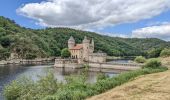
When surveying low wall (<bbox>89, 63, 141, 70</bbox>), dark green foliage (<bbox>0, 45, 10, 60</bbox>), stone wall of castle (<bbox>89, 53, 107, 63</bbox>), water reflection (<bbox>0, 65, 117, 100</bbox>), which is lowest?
water reflection (<bbox>0, 65, 117, 100</bbox>)

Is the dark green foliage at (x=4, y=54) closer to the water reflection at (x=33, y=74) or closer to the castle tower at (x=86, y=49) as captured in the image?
the castle tower at (x=86, y=49)

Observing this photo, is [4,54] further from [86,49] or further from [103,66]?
[103,66]

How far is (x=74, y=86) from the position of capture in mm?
37719

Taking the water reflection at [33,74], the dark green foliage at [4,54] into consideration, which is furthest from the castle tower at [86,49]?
the dark green foliage at [4,54]

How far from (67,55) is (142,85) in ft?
Answer: 406

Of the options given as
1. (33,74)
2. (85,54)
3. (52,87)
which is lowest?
(52,87)

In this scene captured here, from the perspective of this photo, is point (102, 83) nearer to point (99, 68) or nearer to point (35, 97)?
point (35, 97)

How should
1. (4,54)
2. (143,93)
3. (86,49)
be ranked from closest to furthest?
1. (143,93)
2. (86,49)
3. (4,54)

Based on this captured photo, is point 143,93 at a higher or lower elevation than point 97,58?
lower

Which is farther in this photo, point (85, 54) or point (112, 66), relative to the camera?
point (85, 54)

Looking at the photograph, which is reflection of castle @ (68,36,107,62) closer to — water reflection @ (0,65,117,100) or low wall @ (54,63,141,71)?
low wall @ (54,63,141,71)

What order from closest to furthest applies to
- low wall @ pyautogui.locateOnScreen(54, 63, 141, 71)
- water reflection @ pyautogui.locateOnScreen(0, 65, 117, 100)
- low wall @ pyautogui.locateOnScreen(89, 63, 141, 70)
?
water reflection @ pyautogui.locateOnScreen(0, 65, 117, 100), low wall @ pyautogui.locateOnScreen(89, 63, 141, 70), low wall @ pyautogui.locateOnScreen(54, 63, 141, 71)

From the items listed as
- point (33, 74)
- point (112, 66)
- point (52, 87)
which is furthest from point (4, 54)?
point (52, 87)

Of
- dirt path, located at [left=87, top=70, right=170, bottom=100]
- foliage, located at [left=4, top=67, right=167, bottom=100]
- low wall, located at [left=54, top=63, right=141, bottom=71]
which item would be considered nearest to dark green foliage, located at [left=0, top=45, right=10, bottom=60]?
low wall, located at [left=54, top=63, right=141, bottom=71]
